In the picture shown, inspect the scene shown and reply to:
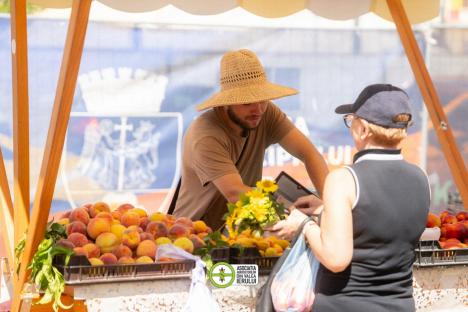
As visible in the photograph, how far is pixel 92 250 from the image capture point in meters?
3.47

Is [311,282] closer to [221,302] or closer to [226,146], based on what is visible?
[221,302]

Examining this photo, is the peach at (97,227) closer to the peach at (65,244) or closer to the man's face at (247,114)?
the peach at (65,244)

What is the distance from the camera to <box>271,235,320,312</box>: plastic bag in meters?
3.10

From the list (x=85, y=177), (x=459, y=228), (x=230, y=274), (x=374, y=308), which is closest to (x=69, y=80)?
(x=230, y=274)

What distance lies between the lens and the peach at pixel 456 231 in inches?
162

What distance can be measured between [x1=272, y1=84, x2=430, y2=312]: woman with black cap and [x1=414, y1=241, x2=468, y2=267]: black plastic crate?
667 millimetres

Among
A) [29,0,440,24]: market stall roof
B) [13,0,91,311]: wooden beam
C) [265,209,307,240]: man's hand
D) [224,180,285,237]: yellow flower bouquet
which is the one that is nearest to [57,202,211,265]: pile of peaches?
[13,0,91,311]: wooden beam

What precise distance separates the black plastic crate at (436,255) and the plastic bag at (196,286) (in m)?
0.90

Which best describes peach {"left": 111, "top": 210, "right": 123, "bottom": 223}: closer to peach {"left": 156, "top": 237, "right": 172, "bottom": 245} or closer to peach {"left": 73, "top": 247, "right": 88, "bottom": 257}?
peach {"left": 156, "top": 237, "right": 172, "bottom": 245}

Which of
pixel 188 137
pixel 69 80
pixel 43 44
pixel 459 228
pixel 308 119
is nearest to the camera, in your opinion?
pixel 69 80

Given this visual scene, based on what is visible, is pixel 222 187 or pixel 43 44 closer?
pixel 222 187

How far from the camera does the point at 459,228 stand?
413 centimetres

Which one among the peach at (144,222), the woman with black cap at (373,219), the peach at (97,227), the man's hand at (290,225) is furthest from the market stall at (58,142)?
the woman with black cap at (373,219)

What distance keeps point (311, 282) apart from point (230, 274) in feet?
1.52
